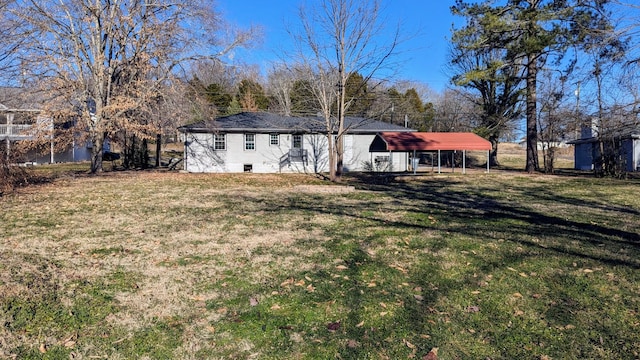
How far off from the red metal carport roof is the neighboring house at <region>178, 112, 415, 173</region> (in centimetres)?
132

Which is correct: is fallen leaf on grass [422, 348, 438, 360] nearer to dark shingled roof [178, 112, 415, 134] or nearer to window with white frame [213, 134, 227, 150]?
dark shingled roof [178, 112, 415, 134]

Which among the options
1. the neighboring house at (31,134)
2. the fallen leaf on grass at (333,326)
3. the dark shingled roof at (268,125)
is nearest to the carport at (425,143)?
the dark shingled roof at (268,125)

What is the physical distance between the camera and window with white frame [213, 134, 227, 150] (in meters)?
24.0

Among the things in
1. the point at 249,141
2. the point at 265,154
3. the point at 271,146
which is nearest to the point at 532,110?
the point at 271,146

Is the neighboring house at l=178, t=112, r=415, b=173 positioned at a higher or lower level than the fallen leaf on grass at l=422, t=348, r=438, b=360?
higher

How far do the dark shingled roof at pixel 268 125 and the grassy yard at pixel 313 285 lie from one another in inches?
573

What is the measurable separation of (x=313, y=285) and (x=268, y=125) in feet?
67.9

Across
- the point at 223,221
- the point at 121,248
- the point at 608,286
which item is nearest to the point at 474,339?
the point at 608,286

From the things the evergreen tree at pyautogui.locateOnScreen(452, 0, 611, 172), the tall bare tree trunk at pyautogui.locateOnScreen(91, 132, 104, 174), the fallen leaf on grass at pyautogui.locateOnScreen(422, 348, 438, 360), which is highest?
the evergreen tree at pyautogui.locateOnScreen(452, 0, 611, 172)

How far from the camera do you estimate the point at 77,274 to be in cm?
480

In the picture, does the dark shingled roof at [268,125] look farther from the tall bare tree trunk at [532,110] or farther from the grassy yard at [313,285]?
the grassy yard at [313,285]

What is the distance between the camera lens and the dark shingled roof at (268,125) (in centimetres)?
2327

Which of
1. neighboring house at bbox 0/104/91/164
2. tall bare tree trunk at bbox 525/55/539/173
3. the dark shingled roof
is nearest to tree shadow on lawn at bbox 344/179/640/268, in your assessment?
the dark shingled roof

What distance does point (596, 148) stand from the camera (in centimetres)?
2798
